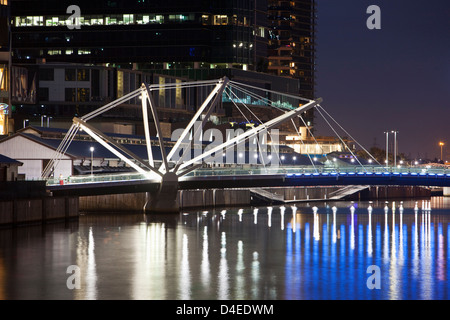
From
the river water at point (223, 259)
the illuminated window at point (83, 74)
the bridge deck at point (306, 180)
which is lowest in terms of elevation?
the river water at point (223, 259)

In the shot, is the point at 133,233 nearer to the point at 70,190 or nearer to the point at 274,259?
the point at 70,190

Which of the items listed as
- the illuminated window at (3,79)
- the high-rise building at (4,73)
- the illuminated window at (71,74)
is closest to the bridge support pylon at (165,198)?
the high-rise building at (4,73)

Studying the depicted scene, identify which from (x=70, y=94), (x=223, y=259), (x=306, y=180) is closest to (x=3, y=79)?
(x=70, y=94)

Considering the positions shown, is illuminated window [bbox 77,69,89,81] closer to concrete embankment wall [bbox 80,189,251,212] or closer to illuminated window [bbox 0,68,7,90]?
illuminated window [bbox 0,68,7,90]

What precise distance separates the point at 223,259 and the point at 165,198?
41.1 m

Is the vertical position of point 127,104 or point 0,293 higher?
point 127,104

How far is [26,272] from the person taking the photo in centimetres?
6209

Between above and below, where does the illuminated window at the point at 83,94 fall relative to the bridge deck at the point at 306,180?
above

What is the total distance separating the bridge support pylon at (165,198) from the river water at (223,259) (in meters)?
2.70

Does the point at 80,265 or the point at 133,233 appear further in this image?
the point at 133,233

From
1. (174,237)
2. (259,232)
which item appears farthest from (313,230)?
(174,237)

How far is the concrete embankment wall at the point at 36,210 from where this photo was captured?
83438mm

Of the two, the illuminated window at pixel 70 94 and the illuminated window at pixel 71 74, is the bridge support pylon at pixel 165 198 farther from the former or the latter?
the illuminated window at pixel 71 74
